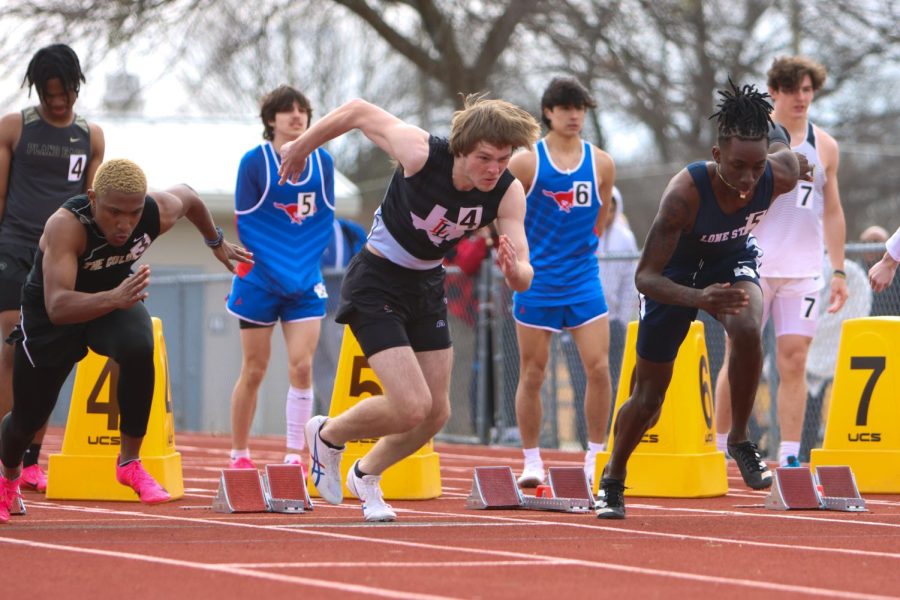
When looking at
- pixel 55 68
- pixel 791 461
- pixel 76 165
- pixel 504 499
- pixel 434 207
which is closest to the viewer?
pixel 434 207

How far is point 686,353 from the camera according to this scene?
931cm

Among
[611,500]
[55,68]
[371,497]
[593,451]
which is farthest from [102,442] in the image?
[611,500]

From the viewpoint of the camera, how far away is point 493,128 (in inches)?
268

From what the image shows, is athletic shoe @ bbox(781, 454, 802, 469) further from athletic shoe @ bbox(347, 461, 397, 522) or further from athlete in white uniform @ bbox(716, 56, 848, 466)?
athletic shoe @ bbox(347, 461, 397, 522)

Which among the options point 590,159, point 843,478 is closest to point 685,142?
point 590,159

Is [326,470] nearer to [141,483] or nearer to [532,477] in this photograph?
[141,483]

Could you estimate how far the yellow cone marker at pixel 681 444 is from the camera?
356 inches

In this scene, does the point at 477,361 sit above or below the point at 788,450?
above

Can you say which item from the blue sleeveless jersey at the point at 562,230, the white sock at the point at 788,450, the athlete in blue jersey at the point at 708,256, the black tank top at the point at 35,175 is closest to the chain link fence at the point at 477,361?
the white sock at the point at 788,450

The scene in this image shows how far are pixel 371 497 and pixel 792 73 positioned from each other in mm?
3951

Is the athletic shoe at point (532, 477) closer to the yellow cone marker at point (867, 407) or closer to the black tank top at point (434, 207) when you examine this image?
the yellow cone marker at point (867, 407)

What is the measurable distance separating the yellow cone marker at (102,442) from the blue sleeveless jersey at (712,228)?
2.94 meters

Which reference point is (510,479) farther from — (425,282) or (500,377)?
(500,377)

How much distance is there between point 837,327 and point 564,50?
8695 mm
